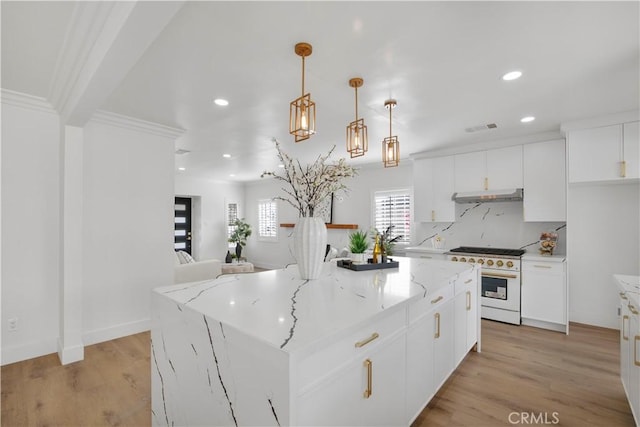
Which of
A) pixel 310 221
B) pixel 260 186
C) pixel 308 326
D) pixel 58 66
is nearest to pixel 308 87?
pixel 310 221

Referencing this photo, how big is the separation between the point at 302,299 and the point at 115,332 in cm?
298

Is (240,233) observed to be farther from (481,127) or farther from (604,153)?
(604,153)

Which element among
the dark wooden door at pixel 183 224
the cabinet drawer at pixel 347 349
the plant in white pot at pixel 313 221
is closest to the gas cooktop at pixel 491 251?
the plant in white pot at pixel 313 221

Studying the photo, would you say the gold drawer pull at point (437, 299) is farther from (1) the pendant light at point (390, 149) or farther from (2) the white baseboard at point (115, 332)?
(2) the white baseboard at point (115, 332)

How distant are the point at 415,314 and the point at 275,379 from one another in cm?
106

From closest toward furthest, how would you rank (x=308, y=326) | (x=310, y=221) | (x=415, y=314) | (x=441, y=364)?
(x=308, y=326) < (x=415, y=314) < (x=310, y=221) < (x=441, y=364)

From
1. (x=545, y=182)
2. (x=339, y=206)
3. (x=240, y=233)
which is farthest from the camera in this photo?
(x=240, y=233)

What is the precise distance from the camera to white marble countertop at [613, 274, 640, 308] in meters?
1.67

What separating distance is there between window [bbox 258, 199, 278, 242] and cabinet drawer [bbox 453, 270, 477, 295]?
236 inches

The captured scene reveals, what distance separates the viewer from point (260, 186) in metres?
8.68

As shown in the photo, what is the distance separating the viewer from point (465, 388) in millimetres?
2432

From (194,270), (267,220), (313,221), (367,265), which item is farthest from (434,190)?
(267,220)

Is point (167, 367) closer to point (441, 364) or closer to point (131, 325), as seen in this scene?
point (441, 364)

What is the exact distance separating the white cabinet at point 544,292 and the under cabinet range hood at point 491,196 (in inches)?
31.7
